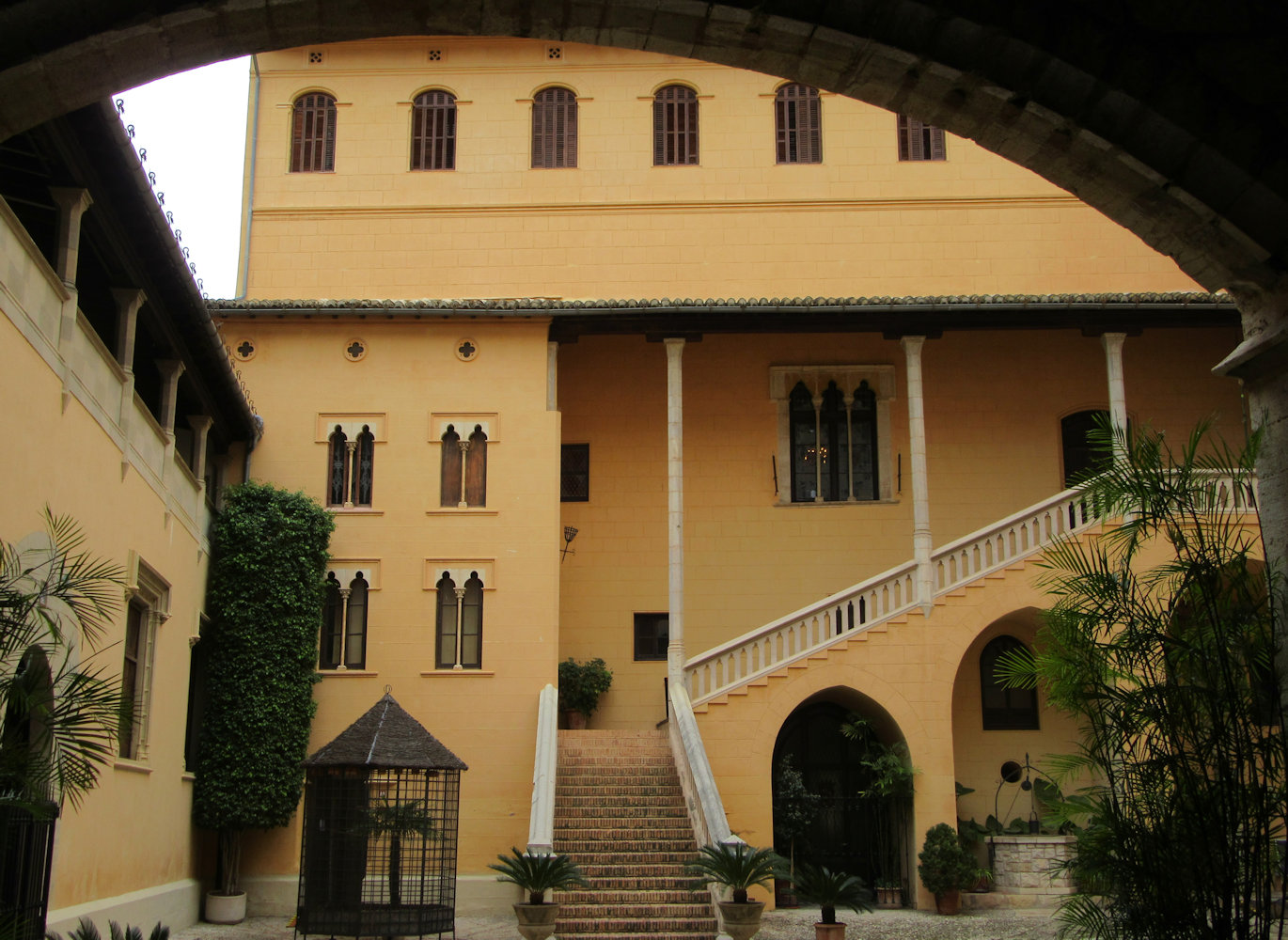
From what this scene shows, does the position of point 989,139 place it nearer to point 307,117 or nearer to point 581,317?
point 581,317

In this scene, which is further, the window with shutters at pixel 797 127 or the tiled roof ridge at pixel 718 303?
the window with shutters at pixel 797 127

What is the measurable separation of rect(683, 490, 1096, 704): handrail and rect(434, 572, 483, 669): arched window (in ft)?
10.1

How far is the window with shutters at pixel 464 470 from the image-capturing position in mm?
20109

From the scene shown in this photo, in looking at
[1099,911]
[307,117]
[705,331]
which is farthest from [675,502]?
[1099,911]

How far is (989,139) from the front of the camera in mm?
5824

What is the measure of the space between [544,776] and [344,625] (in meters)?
4.44

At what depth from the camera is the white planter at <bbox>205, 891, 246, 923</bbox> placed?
56.9 ft

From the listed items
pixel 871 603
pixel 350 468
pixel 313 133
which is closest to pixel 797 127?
pixel 313 133

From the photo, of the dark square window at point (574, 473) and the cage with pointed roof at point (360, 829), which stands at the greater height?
the dark square window at point (574, 473)

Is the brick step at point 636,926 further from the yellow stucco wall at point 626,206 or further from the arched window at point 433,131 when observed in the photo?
the arched window at point 433,131

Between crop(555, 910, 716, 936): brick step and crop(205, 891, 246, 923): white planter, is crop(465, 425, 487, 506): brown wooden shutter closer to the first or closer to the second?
crop(205, 891, 246, 923): white planter

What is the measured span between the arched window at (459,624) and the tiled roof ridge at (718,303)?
388 centimetres

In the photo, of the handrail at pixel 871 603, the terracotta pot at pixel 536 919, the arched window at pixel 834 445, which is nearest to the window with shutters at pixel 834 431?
the arched window at pixel 834 445

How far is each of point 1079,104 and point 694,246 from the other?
1736 cm
